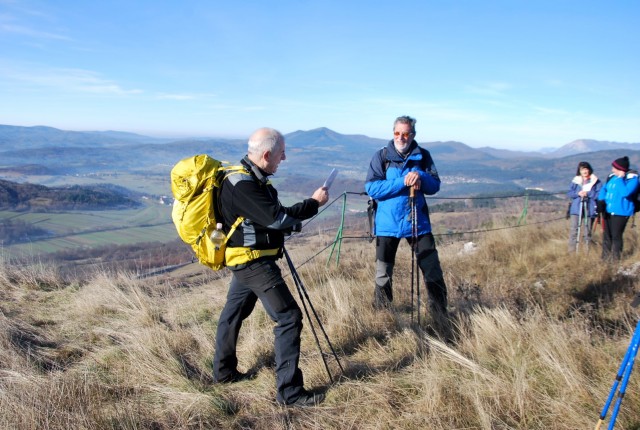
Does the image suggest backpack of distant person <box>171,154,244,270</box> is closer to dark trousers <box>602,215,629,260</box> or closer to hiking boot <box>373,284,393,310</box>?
hiking boot <box>373,284,393,310</box>

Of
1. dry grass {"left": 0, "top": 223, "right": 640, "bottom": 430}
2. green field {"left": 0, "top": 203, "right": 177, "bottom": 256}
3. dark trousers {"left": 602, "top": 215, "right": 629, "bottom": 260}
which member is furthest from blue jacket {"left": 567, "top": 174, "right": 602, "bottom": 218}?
green field {"left": 0, "top": 203, "right": 177, "bottom": 256}

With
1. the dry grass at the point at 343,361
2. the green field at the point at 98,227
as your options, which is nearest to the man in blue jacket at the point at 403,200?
the dry grass at the point at 343,361

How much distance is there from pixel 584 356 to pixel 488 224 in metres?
7.81

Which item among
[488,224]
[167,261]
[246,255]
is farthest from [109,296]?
[488,224]

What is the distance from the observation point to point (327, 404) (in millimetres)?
2502

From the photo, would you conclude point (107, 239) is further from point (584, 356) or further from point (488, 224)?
point (584, 356)

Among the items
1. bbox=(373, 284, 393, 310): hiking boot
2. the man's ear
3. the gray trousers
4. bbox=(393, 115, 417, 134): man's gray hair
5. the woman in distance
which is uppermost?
bbox=(393, 115, 417, 134): man's gray hair

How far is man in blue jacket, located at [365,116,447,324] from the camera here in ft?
12.3

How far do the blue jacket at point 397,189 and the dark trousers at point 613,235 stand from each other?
150 inches

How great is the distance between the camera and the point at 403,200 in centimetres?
381

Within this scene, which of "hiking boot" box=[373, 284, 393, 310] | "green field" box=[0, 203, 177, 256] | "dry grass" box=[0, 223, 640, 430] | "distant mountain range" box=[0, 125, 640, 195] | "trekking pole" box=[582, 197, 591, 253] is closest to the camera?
"dry grass" box=[0, 223, 640, 430]

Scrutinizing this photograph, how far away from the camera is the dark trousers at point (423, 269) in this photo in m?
3.74

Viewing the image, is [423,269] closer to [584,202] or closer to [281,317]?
[281,317]

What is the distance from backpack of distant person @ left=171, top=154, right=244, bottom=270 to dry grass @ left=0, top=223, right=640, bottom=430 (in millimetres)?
898
